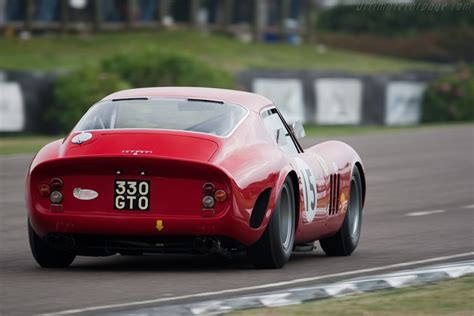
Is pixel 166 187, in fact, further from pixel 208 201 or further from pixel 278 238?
pixel 278 238

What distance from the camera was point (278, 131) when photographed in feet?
33.0

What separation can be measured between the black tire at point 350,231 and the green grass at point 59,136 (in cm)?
1331

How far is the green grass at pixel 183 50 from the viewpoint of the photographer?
39.2 metres

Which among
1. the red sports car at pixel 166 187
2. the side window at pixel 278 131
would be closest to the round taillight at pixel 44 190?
the red sports car at pixel 166 187

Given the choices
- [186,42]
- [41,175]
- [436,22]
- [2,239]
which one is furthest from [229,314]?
[436,22]

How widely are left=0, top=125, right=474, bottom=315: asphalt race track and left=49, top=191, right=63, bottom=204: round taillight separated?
0.48 metres

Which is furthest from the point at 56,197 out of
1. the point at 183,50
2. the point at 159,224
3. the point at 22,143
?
the point at 183,50

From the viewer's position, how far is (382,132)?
31.5 meters

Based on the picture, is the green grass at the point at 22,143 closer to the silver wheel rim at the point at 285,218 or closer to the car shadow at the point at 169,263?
the car shadow at the point at 169,263

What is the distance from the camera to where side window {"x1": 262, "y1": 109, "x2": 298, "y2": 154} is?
9.89 m

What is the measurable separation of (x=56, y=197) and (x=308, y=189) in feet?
6.18

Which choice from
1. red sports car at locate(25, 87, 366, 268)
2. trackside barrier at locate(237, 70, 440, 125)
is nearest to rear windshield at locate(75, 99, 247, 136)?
red sports car at locate(25, 87, 366, 268)

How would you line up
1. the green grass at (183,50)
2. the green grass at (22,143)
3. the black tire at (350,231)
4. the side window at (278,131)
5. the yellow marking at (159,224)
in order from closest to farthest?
the yellow marking at (159,224) → the side window at (278,131) → the black tire at (350,231) → the green grass at (22,143) → the green grass at (183,50)

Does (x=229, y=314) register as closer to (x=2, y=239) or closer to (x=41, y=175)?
(x=41, y=175)
